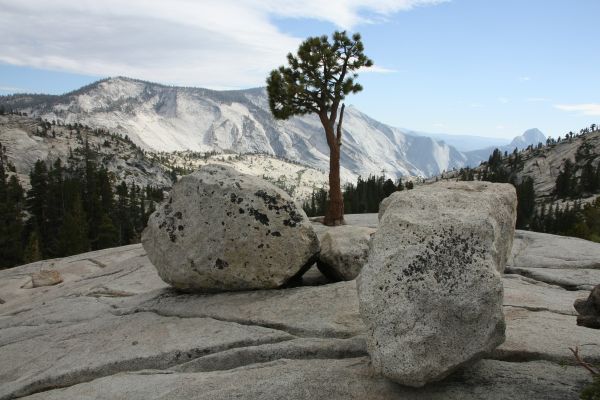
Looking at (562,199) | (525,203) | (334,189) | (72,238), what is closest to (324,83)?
(334,189)

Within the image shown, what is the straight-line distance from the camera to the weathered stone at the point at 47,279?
25.6 meters

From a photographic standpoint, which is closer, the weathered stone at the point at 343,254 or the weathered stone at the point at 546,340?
the weathered stone at the point at 546,340

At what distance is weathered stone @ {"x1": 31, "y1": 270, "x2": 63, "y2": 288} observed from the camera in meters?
25.6

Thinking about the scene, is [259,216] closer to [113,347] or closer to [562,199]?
[113,347]

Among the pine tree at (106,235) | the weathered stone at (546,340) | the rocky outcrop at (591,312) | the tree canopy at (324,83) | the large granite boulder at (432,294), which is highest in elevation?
the tree canopy at (324,83)

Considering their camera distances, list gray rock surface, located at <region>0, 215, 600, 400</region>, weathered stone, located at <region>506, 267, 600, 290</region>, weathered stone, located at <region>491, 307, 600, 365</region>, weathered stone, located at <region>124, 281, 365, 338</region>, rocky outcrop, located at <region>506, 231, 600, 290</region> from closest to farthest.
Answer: gray rock surface, located at <region>0, 215, 600, 400</region>, weathered stone, located at <region>491, 307, 600, 365</region>, weathered stone, located at <region>124, 281, 365, 338</region>, weathered stone, located at <region>506, 267, 600, 290</region>, rocky outcrop, located at <region>506, 231, 600, 290</region>

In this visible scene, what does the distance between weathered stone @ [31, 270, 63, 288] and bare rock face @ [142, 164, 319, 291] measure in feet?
52.8

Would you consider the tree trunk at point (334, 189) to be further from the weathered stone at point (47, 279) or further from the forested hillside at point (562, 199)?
the forested hillside at point (562, 199)

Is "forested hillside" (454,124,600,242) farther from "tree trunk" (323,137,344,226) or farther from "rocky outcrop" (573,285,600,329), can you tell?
"rocky outcrop" (573,285,600,329)

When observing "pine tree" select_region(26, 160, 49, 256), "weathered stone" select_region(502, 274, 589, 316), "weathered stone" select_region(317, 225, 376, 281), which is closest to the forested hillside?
"weathered stone" select_region(502, 274, 589, 316)

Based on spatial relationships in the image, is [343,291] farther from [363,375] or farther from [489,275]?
[489,275]

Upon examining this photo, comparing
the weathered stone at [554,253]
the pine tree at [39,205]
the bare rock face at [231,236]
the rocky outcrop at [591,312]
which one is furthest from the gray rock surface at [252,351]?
the pine tree at [39,205]

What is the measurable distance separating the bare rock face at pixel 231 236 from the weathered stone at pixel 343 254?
28.5 inches

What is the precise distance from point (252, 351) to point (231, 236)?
4.04 m
